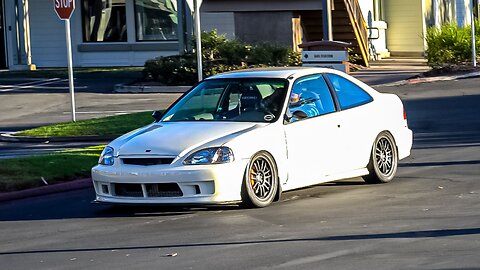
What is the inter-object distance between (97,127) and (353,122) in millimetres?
8665

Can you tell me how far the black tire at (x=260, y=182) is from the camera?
36.8 ft

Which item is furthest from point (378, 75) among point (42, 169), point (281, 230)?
point (281, 230)

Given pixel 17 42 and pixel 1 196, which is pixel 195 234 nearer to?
pixel 1 196

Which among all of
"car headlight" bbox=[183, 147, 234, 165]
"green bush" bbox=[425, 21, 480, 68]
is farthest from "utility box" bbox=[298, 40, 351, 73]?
"car headlight" bbox=[183, 147, 234, 165]

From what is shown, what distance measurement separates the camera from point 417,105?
23047 mm

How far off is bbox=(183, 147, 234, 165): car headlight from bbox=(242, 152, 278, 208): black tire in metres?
0.28

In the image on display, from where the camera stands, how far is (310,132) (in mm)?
12094

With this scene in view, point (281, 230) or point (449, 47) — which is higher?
point (449, 47)

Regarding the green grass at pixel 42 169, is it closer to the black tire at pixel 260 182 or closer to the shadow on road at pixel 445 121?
the black tire at pixel 260 182

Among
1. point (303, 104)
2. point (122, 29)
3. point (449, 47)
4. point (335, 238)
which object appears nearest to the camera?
point (335, 238)

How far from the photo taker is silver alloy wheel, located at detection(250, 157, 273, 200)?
11.3 metres

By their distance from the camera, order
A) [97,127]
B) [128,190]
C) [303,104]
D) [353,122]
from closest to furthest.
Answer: [128,190]
[303,104]
[353,122]
[97,127]

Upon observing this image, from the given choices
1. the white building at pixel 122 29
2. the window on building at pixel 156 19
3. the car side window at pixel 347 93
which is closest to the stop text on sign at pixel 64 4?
the car side window at pixel 347 93

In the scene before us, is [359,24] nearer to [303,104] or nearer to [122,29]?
[122,29]
